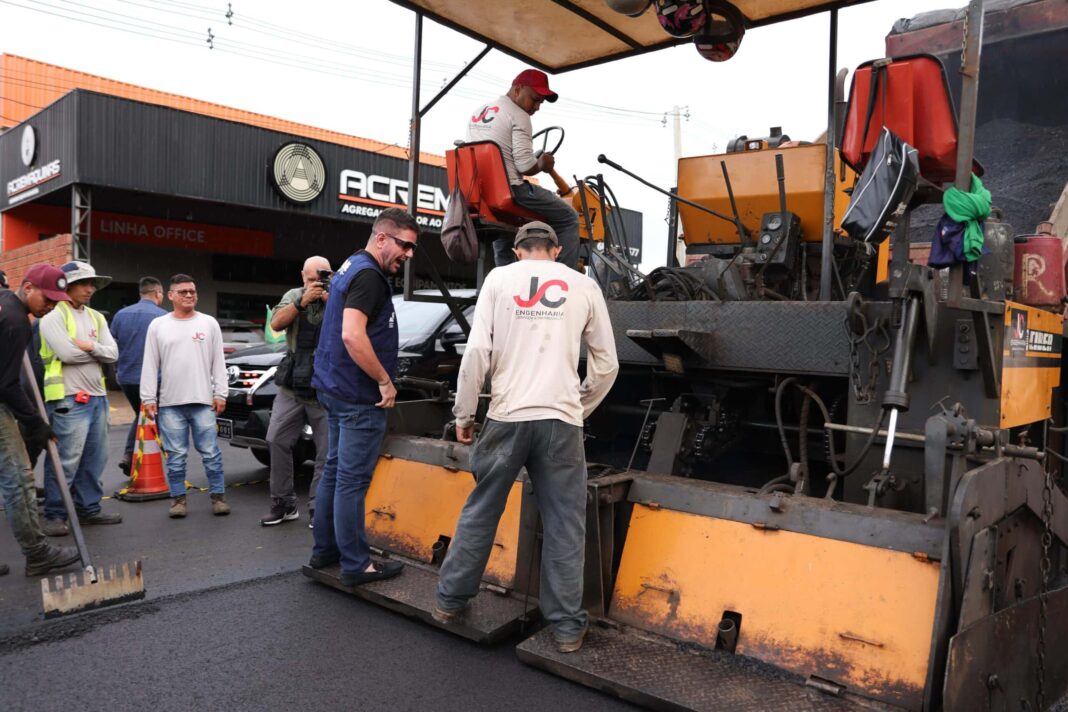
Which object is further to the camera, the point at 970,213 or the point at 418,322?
the point at 418,322

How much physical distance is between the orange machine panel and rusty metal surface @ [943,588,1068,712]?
0.89 meters

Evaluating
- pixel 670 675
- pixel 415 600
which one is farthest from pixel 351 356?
pixel 670 675

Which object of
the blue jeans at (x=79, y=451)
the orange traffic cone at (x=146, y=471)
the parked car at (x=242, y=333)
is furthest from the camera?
the parked car at (x=242, y=333)

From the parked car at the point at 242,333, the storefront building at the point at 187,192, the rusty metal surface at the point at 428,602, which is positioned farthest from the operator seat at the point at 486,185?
the parked car at the point at 242,333

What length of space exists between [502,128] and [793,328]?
2151mm

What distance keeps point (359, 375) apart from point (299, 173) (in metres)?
15.1

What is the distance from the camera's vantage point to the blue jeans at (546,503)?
3447mm

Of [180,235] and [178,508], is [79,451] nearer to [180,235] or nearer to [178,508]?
[178,508]

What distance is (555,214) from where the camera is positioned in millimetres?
5051

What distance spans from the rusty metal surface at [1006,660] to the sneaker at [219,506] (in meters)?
5.29

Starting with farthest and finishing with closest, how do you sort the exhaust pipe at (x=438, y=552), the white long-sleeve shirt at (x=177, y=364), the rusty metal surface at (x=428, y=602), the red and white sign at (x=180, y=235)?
the red and white sign at (x=180, y=235)
the white long-sleeve shirt at (x=177, y=364)
the exhaust pipe at (x=438, y=552)
the rusty metal surface at (x=428, y=602)

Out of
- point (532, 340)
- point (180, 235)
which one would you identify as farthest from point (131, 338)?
point (180, 235)

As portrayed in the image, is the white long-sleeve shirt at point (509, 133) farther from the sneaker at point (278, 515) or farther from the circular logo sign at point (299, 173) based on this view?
the circular logo sign at point (299, 173)

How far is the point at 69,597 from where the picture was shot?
399 cm
